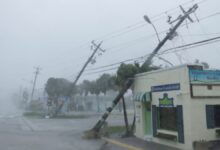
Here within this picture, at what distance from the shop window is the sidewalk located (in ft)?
3.37

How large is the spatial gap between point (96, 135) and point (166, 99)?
7.13 m

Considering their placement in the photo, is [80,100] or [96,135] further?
[80,100]

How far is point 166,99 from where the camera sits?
20.0 meters

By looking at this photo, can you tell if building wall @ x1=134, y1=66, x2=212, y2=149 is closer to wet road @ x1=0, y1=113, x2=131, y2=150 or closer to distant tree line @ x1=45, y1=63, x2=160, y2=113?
wet road @ x1=0, y1=113, x2=131, y2=150

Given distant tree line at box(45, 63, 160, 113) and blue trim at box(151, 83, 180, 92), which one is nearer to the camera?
blue trim at box(151, 83, 180, 92)

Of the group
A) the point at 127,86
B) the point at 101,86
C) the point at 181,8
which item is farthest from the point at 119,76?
the point at 101,86

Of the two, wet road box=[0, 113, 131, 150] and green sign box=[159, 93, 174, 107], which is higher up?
green sign box=[159, 93, 174, 107]

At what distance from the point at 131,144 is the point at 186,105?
4362mm

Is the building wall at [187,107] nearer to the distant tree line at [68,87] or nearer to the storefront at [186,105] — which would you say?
the storefront at [186,105]

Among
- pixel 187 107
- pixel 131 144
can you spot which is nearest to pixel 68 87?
pixel 131 144

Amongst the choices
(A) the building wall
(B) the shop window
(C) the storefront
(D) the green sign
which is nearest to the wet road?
(B) the shop window

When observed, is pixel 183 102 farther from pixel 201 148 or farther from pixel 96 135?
pixel 96 135

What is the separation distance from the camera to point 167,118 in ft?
67.0

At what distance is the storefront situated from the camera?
58.6ft
